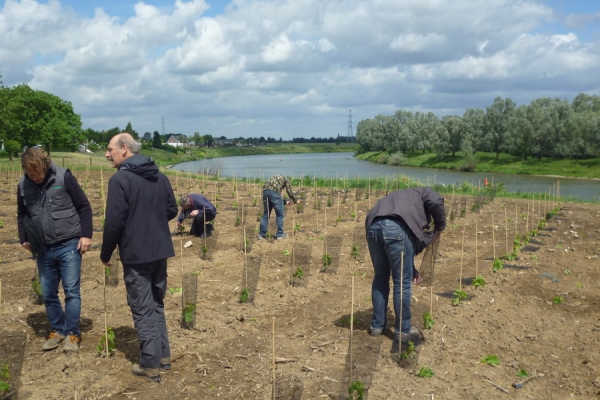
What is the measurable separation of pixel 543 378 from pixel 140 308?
10.4 feet

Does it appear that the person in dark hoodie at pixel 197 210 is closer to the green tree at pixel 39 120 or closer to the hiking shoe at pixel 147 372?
the hiking shoe at pixel 147 372

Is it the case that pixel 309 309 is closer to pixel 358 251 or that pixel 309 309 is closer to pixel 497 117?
pixel 358 251

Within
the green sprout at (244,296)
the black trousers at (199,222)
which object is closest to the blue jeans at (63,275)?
the green sprout at (244,296)

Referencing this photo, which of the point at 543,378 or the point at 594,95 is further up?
the point at 594,95

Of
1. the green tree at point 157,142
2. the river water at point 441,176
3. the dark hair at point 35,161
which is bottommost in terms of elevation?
the river water at point 441,176

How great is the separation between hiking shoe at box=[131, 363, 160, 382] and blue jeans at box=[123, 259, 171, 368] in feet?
0.10

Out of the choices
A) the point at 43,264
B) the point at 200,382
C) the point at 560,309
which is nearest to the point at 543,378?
the point at 560,309

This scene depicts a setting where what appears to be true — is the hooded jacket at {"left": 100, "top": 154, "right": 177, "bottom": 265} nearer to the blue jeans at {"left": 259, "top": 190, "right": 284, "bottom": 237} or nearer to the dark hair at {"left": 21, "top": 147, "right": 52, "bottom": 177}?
the dark hair at {"left": 21, "top": 147, "right": 52, "bottom": 177}

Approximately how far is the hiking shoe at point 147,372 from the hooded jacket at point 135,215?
2.76 ft

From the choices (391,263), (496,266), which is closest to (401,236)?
(391,263)

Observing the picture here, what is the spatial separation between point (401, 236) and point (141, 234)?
2123 mm

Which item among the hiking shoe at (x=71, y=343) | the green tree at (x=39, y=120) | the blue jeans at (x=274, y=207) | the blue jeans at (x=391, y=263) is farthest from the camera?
the green tree at (x=39, y=120)

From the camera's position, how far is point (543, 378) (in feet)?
14.3

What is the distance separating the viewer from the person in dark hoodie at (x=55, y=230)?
4453mm
